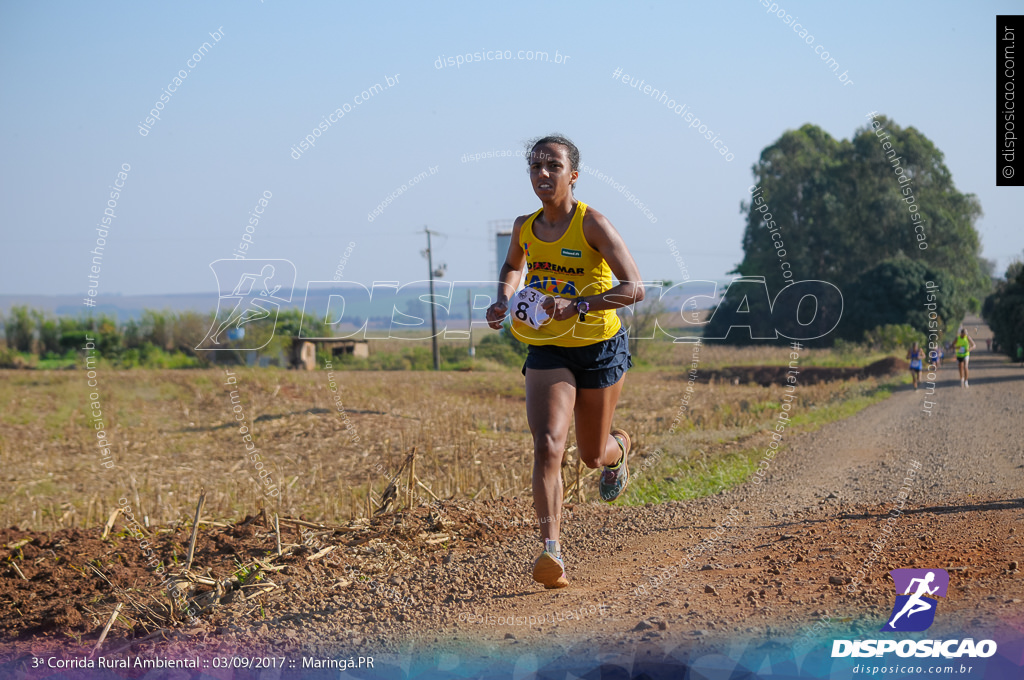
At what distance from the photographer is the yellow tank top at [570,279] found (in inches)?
162

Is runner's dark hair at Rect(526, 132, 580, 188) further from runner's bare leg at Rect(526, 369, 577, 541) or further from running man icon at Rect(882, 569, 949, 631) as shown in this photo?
running man icon at Rect(882, 569, 949, 631)

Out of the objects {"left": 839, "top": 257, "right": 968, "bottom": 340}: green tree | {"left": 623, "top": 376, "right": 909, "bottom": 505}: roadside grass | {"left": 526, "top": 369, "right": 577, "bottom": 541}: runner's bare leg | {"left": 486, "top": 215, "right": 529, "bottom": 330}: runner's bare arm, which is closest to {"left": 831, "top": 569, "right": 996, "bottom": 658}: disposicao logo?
{"left": 526, "top": 369, "right": 577, "bottom": 541}: runner's bare leg

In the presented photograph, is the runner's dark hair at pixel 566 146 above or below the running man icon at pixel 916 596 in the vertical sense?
above

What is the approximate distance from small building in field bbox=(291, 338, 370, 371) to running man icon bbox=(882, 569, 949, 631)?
24.2m

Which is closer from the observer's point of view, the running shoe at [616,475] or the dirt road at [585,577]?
the dirt road at [585,577]

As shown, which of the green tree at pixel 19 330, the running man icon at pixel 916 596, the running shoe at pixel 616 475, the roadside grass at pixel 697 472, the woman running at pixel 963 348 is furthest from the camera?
the green tree at pixel 19 330

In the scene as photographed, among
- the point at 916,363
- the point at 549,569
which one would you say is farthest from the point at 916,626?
the point at 916,363

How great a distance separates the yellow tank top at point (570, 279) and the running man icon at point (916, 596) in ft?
5.79

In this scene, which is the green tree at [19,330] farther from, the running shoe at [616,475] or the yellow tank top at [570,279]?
the yellow tank top at [570,279]

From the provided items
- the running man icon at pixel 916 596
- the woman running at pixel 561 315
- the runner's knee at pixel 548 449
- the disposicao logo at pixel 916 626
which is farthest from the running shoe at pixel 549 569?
the running man icon at pixel 916 596

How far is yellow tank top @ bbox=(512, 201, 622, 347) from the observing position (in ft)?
13.5

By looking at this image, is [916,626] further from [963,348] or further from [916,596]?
[963,348]

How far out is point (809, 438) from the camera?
1130cm

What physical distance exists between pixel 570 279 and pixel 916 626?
2164 mm
